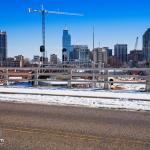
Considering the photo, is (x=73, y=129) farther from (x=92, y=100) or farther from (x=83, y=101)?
(x=92, y=100)

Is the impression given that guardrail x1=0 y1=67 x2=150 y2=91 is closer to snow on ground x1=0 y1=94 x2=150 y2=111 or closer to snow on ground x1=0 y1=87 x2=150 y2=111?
snow on ground x1=0 y1=87 x2=150 y2=111

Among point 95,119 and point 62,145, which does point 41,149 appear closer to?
point 62,145

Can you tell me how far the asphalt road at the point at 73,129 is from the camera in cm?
912

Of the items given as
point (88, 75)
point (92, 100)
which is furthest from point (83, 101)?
point (88, 75)

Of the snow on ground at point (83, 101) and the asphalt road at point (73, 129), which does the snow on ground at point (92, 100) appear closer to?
the snow on ground at point (83, 101)

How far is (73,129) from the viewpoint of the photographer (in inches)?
441

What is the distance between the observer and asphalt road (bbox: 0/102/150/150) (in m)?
9.12

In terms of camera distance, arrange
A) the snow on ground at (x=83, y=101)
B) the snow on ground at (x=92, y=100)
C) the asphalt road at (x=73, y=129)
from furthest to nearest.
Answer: the snow on ground at (x=92, y=100) < the snow on ground at (x=83, y=101) < the asphalt road at (x=73, y=129)

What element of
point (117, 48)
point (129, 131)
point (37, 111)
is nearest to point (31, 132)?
point (129, 131)

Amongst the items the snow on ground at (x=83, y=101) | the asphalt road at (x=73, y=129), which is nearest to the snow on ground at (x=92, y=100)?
the snow on ground at (x=83, y=101)

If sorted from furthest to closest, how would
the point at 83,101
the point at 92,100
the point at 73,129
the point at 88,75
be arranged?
the point at 88,75 < the point at 92,100 < the point at 83,101 < the point at 73,129

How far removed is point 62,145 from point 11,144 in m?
1.09

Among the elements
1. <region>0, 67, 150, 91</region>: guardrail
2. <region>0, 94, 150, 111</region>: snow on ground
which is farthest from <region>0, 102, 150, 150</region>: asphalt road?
<region>0, 67, 150, 91</region>: guardrail

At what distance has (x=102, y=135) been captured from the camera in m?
10.3
